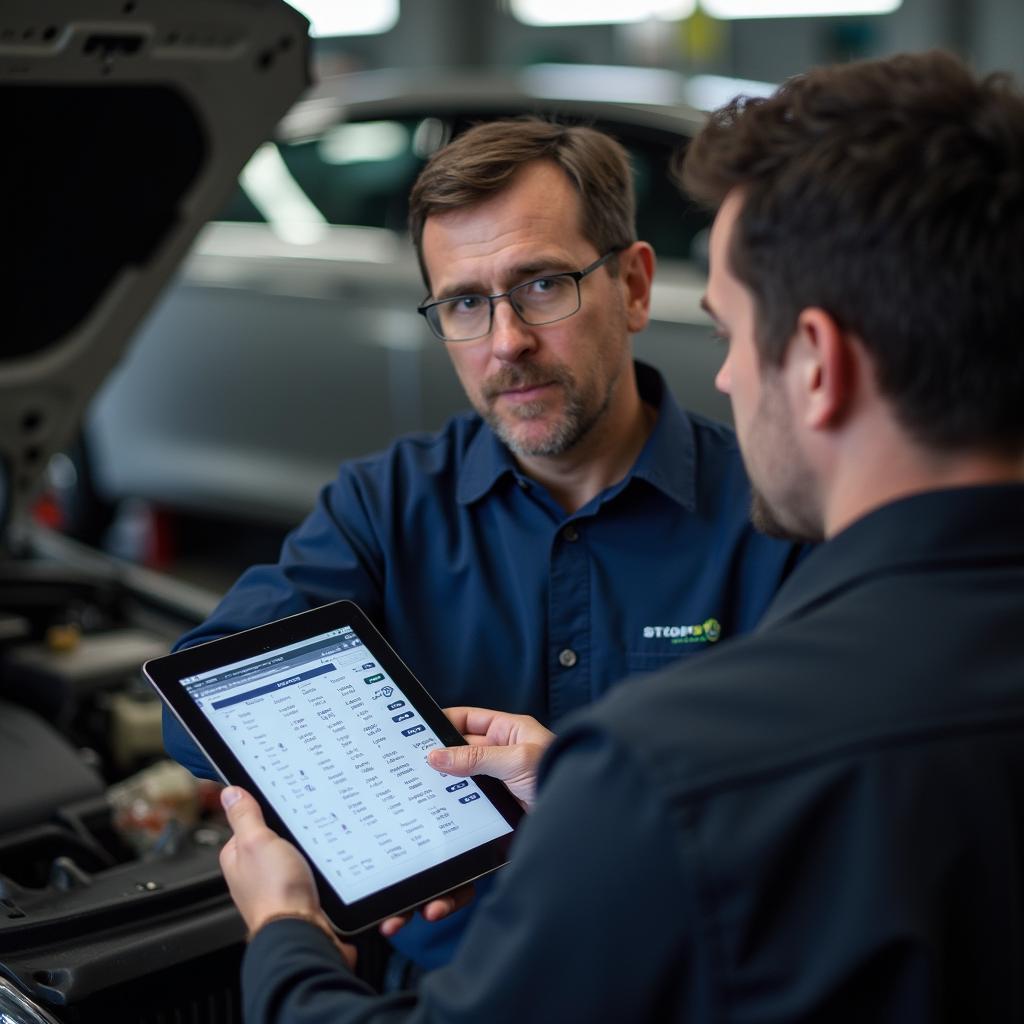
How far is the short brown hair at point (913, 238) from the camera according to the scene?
0.83m

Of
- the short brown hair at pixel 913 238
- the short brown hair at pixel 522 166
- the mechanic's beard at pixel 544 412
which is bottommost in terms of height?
the mechanic's beard at pixel 544 412

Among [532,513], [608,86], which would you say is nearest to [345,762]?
[532,513]

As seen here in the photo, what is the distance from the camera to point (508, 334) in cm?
154

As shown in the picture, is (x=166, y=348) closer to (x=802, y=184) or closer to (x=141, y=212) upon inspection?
(x=141, y=212)

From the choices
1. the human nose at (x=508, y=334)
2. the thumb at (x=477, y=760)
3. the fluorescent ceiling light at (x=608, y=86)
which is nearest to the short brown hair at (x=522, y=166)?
the human nose at (x=508, y=334)

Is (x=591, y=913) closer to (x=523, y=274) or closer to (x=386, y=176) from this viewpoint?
(x=523, y=274)

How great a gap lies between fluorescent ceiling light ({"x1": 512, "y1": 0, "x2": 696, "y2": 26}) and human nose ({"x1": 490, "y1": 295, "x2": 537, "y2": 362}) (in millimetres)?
8523

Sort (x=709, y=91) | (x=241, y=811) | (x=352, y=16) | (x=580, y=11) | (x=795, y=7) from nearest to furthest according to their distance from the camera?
1. (x=241, y=811)
2. (x=709, y=91)
3. (x=795, y=7)
4. (x=580, y=11)
5. (x=352, y=16)

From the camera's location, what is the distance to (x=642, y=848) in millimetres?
745

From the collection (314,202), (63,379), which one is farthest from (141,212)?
(314,202)

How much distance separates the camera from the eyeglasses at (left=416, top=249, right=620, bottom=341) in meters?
1.56

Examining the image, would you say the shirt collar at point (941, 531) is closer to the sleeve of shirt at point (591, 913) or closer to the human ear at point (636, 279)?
the sleeve of shirt at point (591, 913)

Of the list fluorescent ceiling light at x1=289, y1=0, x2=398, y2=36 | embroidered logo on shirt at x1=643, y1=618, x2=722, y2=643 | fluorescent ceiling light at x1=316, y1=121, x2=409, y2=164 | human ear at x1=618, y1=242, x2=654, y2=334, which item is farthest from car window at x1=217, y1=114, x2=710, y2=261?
fluorescent ceiling light at x1=289, y1=0, x2=398, y2=36

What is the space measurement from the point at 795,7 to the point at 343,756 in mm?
8733
